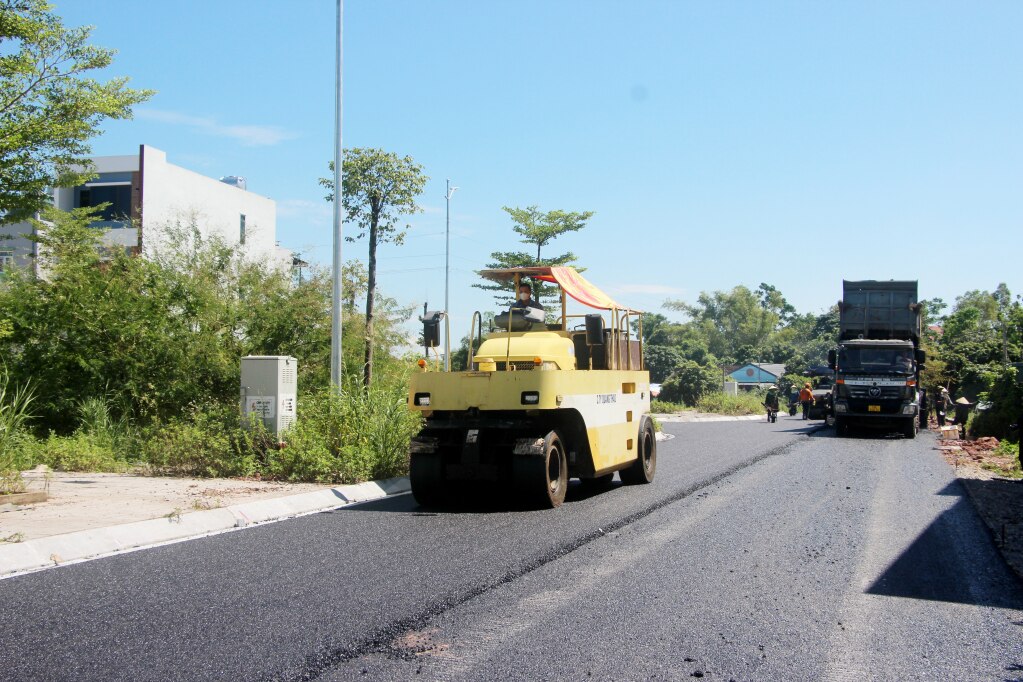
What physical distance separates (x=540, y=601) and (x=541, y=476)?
172 inches

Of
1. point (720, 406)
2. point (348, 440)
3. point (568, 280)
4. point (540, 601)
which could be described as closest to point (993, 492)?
point (568, 280)

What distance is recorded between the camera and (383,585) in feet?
21.7

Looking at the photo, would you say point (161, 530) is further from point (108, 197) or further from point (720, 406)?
point (720, 406)

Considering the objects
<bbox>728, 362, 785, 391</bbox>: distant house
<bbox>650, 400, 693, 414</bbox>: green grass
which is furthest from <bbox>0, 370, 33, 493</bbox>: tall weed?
<bbox>728, 362, 785, 391</bbox>: distant house

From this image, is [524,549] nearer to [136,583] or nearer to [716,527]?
[716,527]

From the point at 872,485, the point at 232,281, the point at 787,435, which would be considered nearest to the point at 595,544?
the point at 872,485

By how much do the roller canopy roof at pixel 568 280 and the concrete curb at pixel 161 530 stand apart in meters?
3.47

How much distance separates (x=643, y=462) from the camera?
13570mm

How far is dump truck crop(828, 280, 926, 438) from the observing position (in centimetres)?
2611

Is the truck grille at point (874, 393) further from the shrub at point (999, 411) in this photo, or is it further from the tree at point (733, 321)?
the tree at point (733, 321)

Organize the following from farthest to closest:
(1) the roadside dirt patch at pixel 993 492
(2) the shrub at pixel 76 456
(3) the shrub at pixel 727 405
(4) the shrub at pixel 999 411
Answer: (3) the shrub at pixel 727 405 < (4) the shrub at pixel 999 411 < (2) the shrub at pixel 76 456 < (1) the roadside dirt patch at pixel 993 492

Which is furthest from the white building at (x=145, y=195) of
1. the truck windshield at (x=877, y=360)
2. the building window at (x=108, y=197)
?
the truck windshield at (x=877, y=360)

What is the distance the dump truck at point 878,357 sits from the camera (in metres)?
26.1

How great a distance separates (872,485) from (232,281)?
12.7 meters
